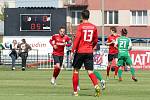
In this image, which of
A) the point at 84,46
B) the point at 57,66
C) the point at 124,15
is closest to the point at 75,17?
the point at 124,15

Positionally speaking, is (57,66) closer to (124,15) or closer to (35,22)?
(35,22)

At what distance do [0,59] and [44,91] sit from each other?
81.3 ft

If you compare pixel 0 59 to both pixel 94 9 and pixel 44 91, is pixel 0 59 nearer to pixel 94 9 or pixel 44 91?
pixel 44 91

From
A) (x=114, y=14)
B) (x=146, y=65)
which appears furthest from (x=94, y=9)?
(x=146, y=65)

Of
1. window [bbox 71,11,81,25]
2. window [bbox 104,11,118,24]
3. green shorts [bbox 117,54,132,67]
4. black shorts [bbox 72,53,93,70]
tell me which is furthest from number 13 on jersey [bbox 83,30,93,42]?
window [bbox 71,11,81,25]

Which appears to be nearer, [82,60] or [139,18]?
[82,60]

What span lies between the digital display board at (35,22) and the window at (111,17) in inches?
951

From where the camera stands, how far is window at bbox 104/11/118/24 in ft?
238

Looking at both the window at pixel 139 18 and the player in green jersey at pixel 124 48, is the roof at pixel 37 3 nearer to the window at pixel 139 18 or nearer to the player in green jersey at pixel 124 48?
the window at pixel 139 18

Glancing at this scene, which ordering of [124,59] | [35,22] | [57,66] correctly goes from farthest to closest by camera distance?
[35,22] → [124,59] → [57,66]

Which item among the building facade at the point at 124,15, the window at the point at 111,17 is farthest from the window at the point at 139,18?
the window at the point at 111,17

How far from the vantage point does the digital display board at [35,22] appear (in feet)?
158

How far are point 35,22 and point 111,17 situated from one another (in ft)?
85.6

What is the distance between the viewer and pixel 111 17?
2881 inches
